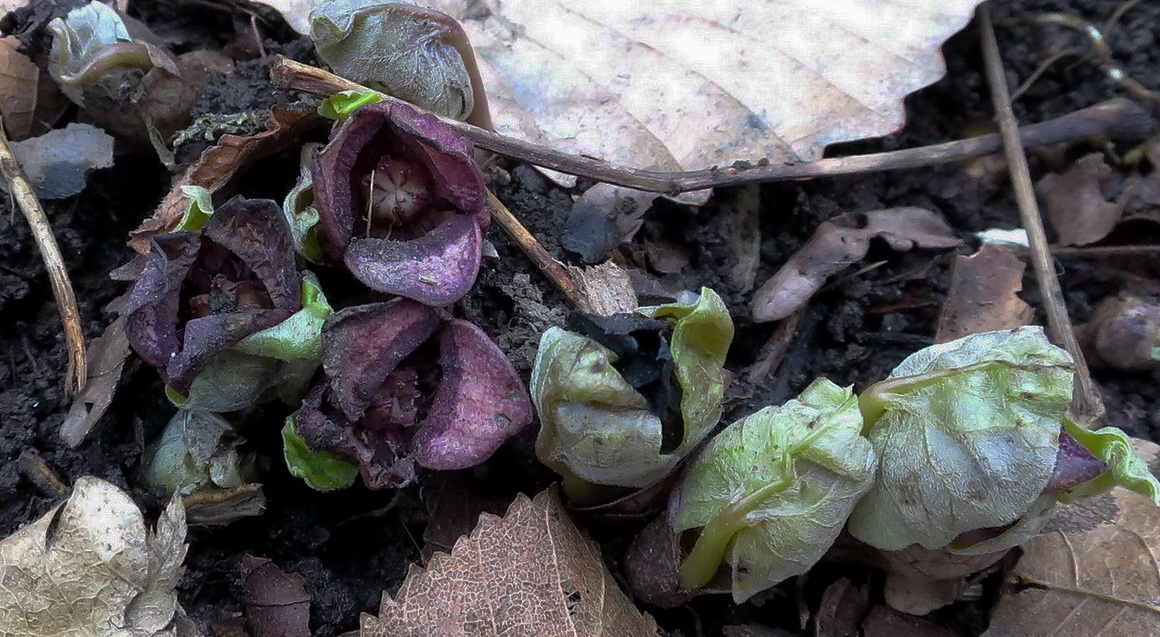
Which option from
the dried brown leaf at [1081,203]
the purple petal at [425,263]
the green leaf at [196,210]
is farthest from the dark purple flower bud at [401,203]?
the dried brown leaf at [1081,203]

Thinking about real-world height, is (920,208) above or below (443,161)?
below

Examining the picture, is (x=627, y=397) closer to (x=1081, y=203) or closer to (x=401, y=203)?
(x=401, y=203)

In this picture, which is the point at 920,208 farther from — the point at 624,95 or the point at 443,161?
the point at 443,161

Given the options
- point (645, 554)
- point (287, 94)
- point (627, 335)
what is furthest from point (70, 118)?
point (645, 554)

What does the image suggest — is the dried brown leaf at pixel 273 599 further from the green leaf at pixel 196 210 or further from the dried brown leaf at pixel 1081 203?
the dried brown leaf at pixel 1081 203

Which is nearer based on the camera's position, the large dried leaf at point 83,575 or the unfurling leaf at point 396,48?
the large dried leaf at point 83,575

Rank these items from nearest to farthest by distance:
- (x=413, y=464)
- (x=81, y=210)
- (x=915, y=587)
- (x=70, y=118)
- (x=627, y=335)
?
(x=627, y=335), (x=413, y=464), (x=915, y=587), (x=81, y=210), (x=70, y=118)
